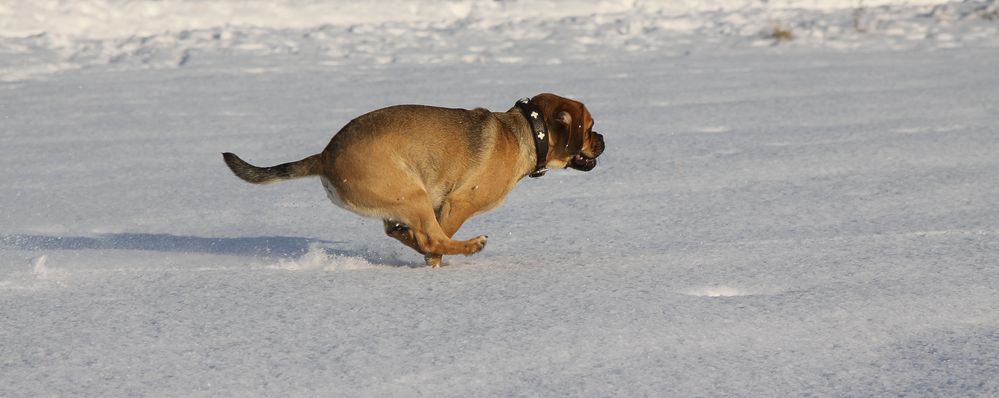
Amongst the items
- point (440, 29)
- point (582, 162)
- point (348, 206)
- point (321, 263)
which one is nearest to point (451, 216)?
point (348, 206)

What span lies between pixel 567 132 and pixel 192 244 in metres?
1.56

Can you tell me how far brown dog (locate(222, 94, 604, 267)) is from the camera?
13.4 ft

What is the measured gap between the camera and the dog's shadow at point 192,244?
14.6 feet

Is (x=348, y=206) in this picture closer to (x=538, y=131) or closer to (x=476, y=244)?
Result: (x=476, y=244)

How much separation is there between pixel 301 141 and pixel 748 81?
12.0 feet

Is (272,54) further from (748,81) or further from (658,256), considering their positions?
(658,256)

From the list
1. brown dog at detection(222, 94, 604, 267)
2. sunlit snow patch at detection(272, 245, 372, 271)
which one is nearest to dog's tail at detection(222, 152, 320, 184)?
brown dog at detection(222, 94, 604, 267)

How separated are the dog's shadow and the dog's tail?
31 centimetres

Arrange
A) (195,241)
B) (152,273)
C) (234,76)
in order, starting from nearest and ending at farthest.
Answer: (152,273)
(195,241)
(234,76)

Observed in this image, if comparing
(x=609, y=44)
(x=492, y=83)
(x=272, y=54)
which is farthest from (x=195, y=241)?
(x=609, y=44)

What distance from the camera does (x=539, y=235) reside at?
187 inches

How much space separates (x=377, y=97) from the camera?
8492 millimetres

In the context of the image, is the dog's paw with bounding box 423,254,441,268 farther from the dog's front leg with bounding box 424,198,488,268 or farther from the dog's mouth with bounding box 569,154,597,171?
the dog's mouth with bounding box 569,154,597,171

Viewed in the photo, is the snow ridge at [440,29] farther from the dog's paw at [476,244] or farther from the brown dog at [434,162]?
the dog's paw at [476,244]
